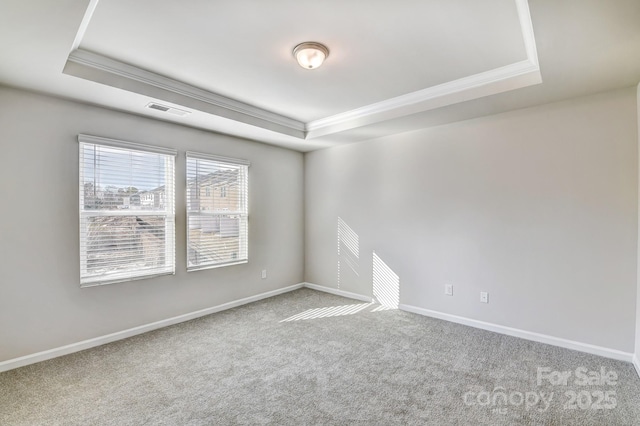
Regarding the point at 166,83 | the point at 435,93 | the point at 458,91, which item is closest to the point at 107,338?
the point at 166,83

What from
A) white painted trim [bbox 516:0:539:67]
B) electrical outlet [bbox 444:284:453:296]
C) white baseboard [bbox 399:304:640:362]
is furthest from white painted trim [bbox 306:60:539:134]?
white baseboard [bbox 399:304:640:362]

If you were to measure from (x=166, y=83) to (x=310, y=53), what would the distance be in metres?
1.48

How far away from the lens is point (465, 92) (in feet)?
9.85

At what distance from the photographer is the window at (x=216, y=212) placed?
12.8 feet

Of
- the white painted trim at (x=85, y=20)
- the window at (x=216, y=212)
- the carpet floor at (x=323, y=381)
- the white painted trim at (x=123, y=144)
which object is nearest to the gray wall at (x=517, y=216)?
the carpet floor at (x=323, y=381)

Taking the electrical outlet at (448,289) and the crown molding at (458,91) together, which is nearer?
the crown molding at (458,91)

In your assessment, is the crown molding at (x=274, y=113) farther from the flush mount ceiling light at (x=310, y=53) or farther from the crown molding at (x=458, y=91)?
the flush mount ceiling light at (x=310, y=53)

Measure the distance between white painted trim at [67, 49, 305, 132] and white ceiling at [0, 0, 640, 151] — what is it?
0.01 m

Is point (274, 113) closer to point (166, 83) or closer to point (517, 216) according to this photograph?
point (166, 83)

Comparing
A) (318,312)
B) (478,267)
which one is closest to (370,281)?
(318,312)

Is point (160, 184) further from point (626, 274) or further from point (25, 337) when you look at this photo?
point (626, 274)

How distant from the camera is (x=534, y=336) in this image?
3.15m

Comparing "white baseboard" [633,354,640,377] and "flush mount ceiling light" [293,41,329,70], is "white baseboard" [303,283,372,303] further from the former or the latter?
"flush mount ceiling light" [293,41,329,70]

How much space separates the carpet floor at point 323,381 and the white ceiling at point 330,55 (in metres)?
2.39
